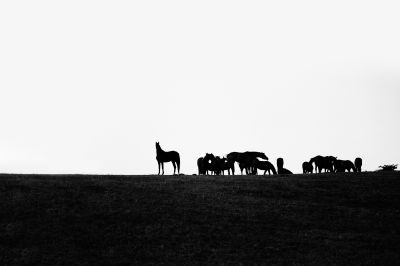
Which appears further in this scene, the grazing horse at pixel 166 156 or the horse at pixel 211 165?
the horse at pixel 211 165

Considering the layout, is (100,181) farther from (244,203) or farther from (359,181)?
(359,181)

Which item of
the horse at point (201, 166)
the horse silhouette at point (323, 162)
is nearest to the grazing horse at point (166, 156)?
the horse at point (201, 166)

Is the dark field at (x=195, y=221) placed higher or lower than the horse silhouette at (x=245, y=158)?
lower

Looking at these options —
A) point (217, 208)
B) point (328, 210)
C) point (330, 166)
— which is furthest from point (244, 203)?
point (330, 166)

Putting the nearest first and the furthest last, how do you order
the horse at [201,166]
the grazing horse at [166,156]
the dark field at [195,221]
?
the dark field at [195,221] → the grazing horse at [166,156] → the horse at [201,166]

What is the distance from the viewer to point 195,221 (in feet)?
104

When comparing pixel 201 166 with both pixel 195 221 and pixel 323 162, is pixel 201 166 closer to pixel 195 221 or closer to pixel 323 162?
pixel 323 162

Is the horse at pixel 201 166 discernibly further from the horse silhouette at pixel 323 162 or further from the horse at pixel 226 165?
the horse silhouette at pixel 323 162

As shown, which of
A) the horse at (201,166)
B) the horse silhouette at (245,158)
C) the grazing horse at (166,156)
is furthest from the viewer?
the horse at (201,166)

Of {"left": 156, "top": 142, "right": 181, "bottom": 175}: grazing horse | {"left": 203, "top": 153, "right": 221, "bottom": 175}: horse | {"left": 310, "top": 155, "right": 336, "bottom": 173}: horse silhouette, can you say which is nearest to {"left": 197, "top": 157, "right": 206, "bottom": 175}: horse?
{"left": 203, "top": 153, "right": 221, "bottom": 175}: horse

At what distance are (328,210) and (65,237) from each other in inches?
626

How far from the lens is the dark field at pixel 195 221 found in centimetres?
2661

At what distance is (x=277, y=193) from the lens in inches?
1553

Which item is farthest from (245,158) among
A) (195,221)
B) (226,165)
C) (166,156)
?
(195,221)
